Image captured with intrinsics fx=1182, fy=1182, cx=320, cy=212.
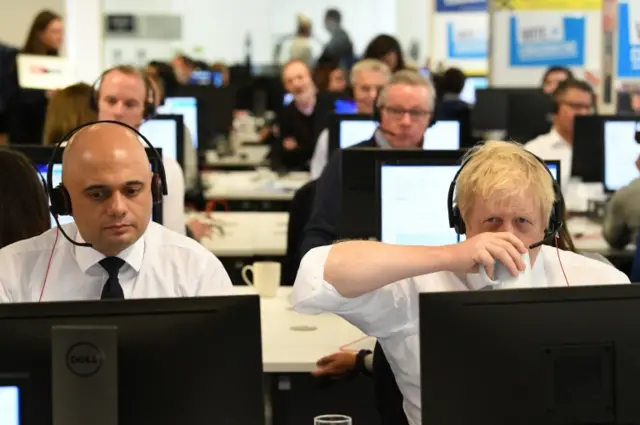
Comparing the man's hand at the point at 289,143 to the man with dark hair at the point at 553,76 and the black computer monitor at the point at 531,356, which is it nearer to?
the man with dark hair at the point at 553,76

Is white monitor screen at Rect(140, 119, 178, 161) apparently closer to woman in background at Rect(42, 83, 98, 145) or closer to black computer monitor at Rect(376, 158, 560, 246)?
woman in background at Rect(42, 83, 98, 145)

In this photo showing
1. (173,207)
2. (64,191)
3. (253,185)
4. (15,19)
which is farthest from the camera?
(15,19)

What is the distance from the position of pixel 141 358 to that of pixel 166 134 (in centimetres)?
431

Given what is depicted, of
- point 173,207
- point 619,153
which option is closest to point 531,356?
point 173,207

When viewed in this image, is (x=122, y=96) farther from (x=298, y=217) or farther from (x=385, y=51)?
(x=385, y=51)

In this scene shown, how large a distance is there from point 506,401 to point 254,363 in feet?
1.14

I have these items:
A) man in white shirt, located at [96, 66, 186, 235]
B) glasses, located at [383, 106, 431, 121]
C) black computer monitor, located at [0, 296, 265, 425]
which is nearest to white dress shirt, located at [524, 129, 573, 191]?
glasses, located at [383, 106, 431, 121]

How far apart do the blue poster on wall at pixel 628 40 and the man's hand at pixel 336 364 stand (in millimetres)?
4664

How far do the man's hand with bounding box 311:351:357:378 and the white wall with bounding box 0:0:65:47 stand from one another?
33.0 ft

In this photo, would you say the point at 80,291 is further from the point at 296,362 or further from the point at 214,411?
the point at 214,411

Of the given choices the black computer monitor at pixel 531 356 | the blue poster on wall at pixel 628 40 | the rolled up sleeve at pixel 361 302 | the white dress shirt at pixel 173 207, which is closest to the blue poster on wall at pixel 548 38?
the blue poster on wall at pixel 628 40

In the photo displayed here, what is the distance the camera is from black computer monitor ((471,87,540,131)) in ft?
30.9

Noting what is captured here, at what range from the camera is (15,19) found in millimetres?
12578

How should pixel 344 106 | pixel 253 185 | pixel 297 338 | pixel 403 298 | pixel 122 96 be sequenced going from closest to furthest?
pixel 403 298 → pixel 297 338 → pixel 122 96 → pixel 253 185 → pixel 344 106
